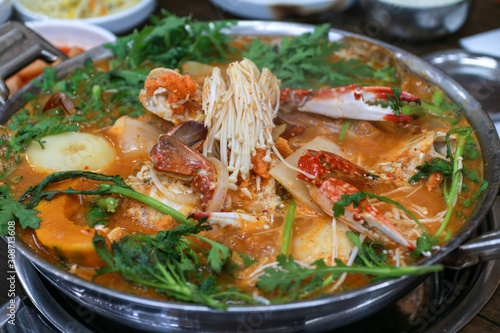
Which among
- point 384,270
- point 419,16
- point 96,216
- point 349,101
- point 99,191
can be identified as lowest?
point 96,216

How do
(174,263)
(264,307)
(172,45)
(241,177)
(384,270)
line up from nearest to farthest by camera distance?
(264,307)
(384,270)
(174,263)
(241,177)
(172,45)

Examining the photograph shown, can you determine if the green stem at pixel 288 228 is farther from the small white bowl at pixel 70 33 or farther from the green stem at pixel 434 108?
the small white bowl at pixel 70 33

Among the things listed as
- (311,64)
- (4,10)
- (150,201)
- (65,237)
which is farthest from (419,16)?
(4,10)

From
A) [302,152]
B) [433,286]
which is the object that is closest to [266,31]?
[302,152]

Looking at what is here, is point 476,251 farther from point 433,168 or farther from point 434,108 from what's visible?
point 434,108

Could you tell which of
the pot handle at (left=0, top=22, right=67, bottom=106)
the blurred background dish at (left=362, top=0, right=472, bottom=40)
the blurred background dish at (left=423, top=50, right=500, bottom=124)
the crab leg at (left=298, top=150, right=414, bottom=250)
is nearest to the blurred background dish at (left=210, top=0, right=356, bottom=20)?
the blurred background dish at (left=362, top=0, right=472, bottom=40)

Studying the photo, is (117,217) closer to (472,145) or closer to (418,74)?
(472,145)

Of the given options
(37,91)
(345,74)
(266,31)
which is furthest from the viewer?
(266,31)
